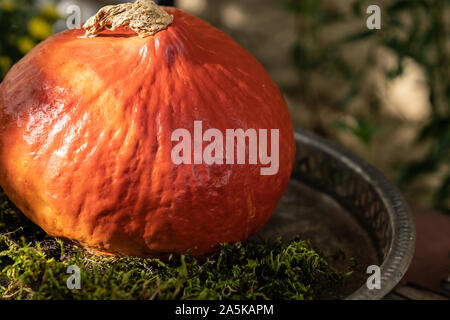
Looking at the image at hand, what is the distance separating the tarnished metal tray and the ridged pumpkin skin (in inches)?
8.5

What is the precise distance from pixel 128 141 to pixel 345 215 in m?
0.55

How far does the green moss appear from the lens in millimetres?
831

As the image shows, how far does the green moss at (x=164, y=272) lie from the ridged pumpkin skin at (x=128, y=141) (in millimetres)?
30

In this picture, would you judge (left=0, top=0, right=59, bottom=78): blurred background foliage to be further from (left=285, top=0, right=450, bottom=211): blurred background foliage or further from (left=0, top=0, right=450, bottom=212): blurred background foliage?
(left=285, top=0, right=450, bottom=211): blurred background foliage

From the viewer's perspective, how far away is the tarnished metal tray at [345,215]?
974 mm

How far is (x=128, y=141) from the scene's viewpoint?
0.83 m

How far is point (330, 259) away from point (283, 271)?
150mm

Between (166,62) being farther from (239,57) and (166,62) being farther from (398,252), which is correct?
(398,252)

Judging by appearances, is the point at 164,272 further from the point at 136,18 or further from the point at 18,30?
the point at 18,30

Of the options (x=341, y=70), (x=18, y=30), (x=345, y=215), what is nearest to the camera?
(x=345, y=215)

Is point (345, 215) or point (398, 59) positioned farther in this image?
point (398, 59)

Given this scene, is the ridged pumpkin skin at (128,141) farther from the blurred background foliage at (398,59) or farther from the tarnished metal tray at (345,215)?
the blurred background foliage at (398,59)

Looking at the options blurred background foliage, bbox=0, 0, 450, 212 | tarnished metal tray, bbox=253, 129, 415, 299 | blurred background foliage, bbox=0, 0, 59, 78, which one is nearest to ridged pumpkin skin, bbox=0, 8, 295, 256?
tarnished metal tray, bbox=253, 129, 415, 299

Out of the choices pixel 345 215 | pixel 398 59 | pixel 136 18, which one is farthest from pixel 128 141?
pixel 398 59
